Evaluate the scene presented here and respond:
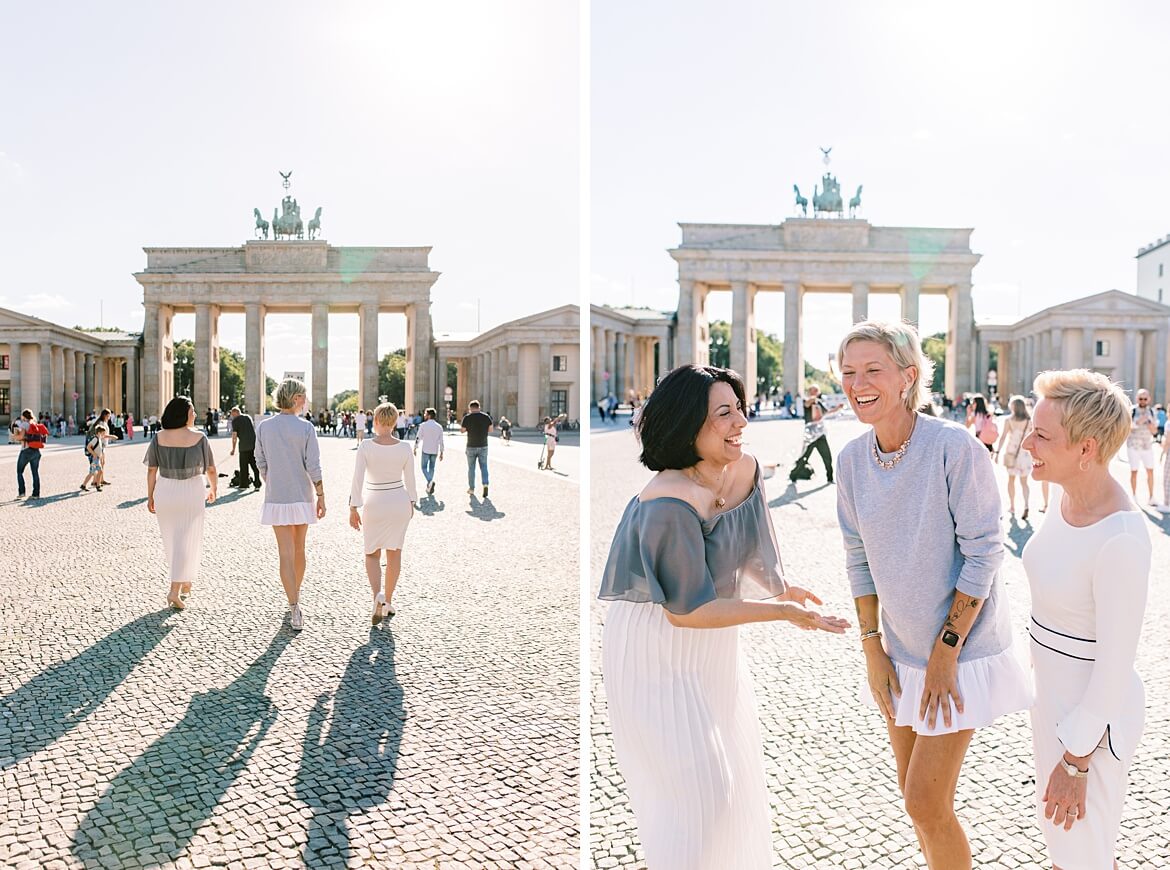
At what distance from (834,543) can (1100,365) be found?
6411cm

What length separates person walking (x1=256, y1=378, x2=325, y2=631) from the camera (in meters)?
6.70

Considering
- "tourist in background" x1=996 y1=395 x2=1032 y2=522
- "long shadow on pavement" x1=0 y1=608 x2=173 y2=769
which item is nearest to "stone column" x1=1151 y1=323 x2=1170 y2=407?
"tourist in background" x1=996 y1=395 x2=1032 y2=522

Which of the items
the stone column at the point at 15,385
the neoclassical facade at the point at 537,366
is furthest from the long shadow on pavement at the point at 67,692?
the neoclassical facade at the point at 537,366

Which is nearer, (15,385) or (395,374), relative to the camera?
(15,385)

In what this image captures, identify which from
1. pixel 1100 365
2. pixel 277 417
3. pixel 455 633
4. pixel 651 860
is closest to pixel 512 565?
pixel 455 633

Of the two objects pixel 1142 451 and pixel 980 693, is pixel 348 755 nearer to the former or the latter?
pixel 980 693

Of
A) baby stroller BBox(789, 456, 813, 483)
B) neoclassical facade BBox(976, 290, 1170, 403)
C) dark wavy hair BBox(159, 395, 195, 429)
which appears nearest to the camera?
dark wavy hair BBox(159, 395, 195, 429)

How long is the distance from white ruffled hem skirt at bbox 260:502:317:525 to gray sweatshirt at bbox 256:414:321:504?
0.11ft

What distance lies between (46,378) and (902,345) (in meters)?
9.69

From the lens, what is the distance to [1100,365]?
65062 mm

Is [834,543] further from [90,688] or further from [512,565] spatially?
[90,688]

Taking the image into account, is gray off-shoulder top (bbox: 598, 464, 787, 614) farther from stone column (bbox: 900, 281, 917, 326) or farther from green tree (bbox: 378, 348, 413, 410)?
stone column (bbox: 900, 281, 917, 326)

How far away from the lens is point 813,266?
61656mm

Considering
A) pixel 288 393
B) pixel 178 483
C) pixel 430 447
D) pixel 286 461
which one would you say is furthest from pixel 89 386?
pixel 286 461
